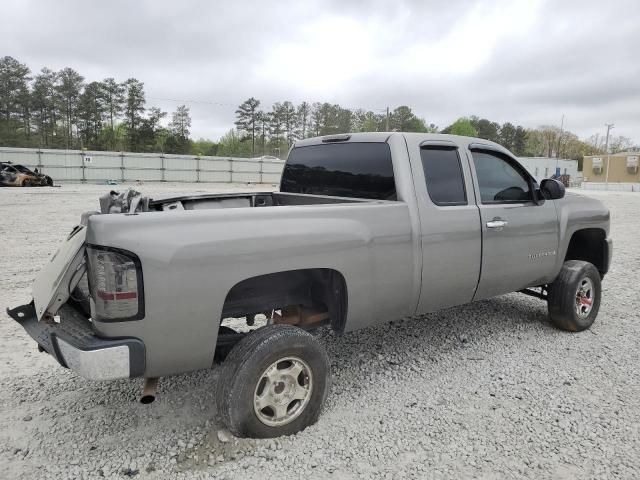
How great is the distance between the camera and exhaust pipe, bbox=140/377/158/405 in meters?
2.52

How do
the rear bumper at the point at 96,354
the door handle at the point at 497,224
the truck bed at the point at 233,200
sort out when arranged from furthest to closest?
1. the truck bed at the point at 233,200
2. the door handle at the point at 497,224
3. the rear bumper at the point at 96,354

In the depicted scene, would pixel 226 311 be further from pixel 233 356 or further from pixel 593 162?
pixel 593 162

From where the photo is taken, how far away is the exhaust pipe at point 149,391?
2.52m

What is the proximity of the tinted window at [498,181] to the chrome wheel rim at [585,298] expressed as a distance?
1213mm

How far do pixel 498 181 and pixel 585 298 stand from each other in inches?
68.1

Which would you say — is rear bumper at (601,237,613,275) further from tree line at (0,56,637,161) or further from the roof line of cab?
tree line at (0,56,637,161)

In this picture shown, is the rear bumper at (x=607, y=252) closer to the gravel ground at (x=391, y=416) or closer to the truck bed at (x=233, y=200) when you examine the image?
the gravel ground at (x=391, y=416)

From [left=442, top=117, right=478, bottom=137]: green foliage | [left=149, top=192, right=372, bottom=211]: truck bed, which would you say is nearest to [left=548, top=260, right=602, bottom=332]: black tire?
[left=149, top=192, right=372, bottom=211]: truck bed

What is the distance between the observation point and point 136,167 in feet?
126

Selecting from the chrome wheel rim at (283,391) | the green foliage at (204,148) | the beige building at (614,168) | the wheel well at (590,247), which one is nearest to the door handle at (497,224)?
the wheel well at (590,247)

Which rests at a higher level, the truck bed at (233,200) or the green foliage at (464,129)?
the green foliage at (464,129)

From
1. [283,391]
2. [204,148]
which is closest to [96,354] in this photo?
[283,391]

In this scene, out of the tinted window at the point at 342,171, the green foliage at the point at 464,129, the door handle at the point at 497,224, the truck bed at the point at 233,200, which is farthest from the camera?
the green foliage at the point at 464,129

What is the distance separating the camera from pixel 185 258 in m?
2.37
